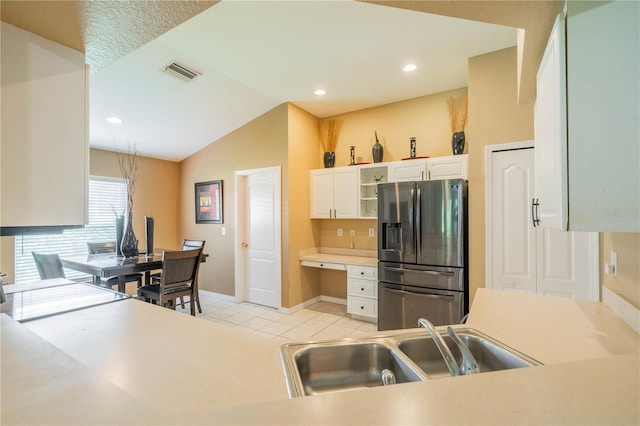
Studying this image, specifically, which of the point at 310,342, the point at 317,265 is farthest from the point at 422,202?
the point at 310,342

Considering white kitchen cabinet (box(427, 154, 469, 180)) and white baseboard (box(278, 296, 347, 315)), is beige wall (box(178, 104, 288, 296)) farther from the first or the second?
white kitchen cabinet (box(427, 154, 469, 180))

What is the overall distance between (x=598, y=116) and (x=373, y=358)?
3.51ft

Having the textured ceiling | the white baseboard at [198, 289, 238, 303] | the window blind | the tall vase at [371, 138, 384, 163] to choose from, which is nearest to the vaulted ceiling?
the textured ceiling

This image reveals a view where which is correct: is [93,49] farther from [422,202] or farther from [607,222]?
[422,202]

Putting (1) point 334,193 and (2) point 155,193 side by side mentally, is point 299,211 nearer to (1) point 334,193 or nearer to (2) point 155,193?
(1) point 334,193

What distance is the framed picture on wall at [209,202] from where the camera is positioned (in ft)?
15.7

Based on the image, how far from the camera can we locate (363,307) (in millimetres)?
3625

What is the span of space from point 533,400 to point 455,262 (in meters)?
2.45

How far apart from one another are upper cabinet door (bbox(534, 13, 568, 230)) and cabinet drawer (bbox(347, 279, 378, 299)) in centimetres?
256

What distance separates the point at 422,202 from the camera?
3.00m

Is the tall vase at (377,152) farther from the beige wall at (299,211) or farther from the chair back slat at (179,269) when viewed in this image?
the chair back slat at (179,269)

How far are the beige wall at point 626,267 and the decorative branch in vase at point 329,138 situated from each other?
320cm

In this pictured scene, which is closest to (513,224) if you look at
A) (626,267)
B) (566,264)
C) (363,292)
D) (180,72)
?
(566,264)

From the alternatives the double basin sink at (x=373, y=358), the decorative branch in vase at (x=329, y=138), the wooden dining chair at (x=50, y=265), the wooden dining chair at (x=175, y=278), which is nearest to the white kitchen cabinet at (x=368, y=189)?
the decorative branch in vase at (x=329, y=138)
